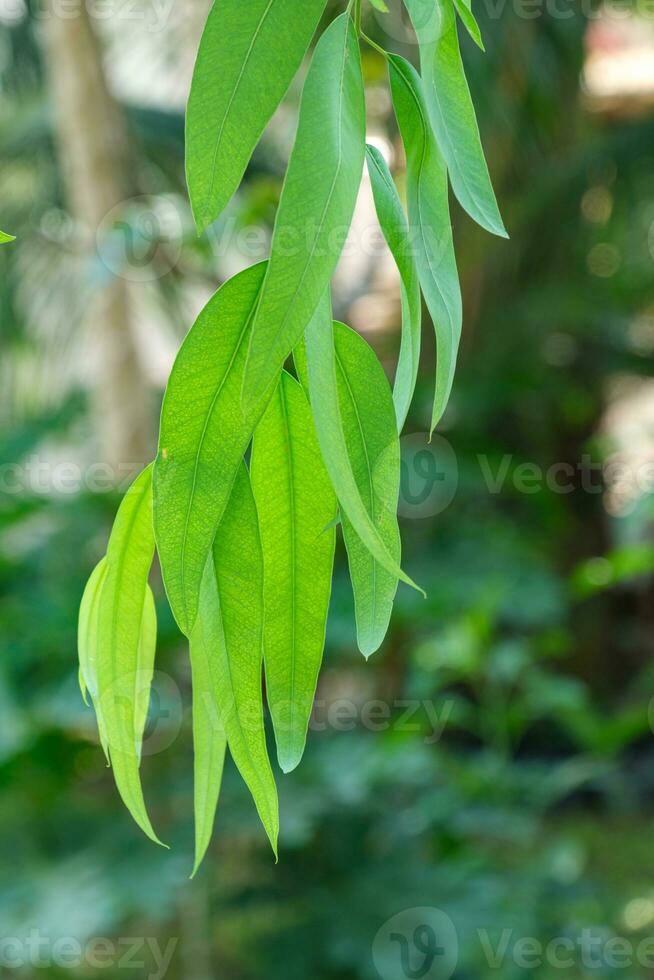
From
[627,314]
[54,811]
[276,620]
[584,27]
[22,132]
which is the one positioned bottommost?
[54,811]

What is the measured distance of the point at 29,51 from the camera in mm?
3115

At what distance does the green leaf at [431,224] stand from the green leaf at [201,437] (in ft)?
0.14

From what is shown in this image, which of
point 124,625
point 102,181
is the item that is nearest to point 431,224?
point 124,625

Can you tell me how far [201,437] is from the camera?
262mm

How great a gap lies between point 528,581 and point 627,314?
3.76ft

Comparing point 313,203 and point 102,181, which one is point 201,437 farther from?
point 102,181

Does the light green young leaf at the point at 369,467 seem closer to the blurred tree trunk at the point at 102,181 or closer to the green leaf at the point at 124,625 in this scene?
the green leaf at the point at 124,625

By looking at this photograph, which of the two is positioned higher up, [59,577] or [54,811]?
[59,577]

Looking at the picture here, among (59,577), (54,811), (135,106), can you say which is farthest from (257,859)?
(135,106)

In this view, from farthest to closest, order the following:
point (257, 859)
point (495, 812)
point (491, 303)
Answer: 1. point (491, 303)
2. point (257, 859)
3. point (495, 812)

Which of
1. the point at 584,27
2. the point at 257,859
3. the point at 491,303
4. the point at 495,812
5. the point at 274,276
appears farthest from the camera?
the point at 491,303

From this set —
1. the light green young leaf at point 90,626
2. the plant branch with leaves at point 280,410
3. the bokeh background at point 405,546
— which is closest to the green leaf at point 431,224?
the plant branch with leaves at point 280,410

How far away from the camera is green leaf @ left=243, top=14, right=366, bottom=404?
226mm

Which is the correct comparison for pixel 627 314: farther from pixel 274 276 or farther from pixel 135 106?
pixel 274 276
